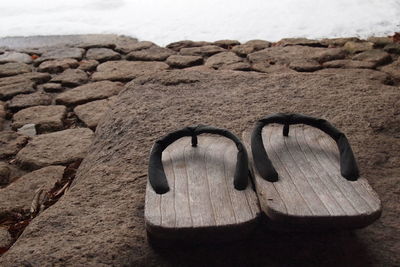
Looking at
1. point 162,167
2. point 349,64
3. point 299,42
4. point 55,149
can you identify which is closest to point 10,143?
point 55,149

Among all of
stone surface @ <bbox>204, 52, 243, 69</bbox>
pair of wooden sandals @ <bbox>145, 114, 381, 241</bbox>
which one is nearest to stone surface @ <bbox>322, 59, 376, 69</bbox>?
stone surface @ <bbox>204, 52, 243, 69</bbox>

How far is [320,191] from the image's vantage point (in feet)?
3.11

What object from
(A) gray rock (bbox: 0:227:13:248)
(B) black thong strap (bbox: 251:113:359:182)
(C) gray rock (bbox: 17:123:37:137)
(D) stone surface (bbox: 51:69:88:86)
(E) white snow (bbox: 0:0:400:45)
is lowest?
(A) gray rock (bbox: 0:227:13:248)

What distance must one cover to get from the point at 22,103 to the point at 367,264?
2.21 metres

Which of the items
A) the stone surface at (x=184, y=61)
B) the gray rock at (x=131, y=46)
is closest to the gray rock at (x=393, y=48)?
the stone surface at (x=184, y=61)

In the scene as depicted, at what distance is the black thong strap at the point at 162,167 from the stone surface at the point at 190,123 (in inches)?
5.2

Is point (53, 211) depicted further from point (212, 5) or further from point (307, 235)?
point (212, 5)

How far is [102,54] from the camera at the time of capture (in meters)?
3.20

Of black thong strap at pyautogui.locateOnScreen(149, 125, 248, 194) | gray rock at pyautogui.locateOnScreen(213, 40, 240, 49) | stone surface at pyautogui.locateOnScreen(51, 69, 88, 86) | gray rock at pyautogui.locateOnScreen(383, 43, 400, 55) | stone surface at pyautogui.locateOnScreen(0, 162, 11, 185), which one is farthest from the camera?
gray rock at pyautogui.locateOnScreen(213, 40, 240, 49)

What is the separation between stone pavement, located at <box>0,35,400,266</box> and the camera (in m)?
1.02

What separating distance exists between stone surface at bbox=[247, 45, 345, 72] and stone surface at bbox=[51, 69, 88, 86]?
1185 millimetres

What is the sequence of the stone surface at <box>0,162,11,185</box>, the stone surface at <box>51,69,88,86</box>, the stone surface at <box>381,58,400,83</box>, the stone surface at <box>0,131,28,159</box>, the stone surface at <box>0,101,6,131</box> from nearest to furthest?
the stone surface at <box>0,162,11,185</box>, the stone surface at <box>0,131,28,159</box>, the stone surface at <box>0,101,6,131</box>, the stone surface at <box>381,58,400,83</box>, the stone surface at <box>51,69,88,86</box>

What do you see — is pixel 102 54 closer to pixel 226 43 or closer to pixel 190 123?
pixel 226 43

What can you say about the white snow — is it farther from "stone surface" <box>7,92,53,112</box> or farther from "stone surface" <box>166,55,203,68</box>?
"stone surface" <box>7,92,53,112</box>
